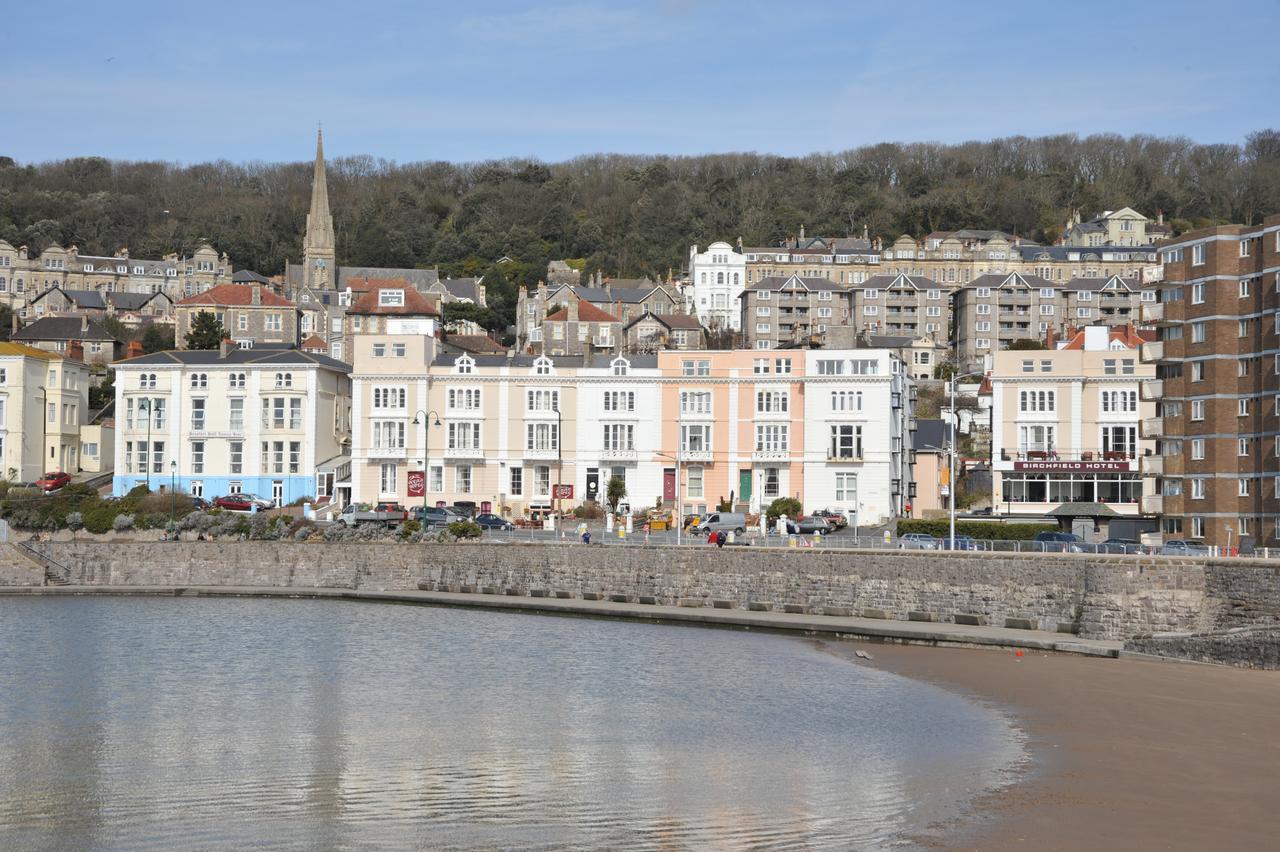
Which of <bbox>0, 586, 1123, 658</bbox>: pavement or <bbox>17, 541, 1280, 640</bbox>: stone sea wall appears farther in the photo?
<bbox>0, 586, 1123, 658</bbox>: pavement

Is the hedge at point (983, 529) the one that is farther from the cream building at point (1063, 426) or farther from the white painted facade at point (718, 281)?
the white painted facade at point (718, 281)

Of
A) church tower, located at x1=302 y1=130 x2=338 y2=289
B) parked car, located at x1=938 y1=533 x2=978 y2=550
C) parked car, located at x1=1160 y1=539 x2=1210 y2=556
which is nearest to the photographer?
parked car, located at x1=1160 y1=539 x2=1210 y2=556

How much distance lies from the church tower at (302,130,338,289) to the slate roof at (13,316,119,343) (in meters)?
33.6

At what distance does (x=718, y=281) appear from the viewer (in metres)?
146

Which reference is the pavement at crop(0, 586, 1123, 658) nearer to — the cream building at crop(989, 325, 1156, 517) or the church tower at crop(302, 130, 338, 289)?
the cream building at crop(989, 325, 1156, 517)

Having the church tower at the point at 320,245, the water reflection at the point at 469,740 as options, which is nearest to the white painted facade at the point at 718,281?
the church tower at the point at 320,245

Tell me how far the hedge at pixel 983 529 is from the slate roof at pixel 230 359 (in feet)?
122

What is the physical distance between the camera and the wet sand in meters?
24.3

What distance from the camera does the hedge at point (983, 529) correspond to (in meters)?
61.9

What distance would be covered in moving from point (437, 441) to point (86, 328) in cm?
5643

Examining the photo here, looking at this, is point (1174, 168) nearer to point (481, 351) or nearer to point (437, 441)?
point (481, 351)

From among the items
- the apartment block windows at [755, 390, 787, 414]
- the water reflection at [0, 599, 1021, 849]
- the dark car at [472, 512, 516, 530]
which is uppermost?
the apartment block windows at [755, 390, 787, 414]

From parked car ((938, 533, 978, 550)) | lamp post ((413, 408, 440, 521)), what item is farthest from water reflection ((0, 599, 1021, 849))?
lamp post ((413, 408, 440, 521))

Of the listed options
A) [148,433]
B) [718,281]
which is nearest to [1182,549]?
[148,433]
